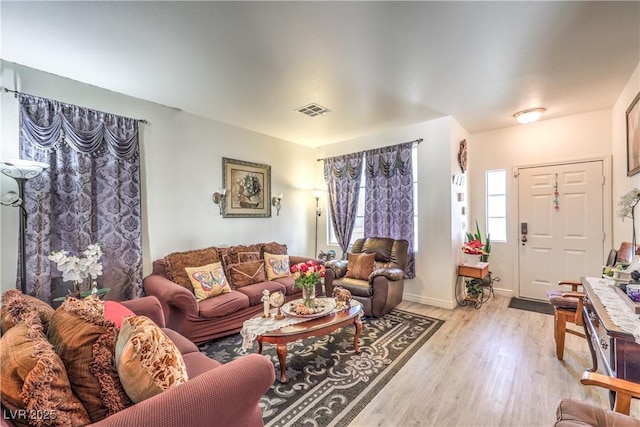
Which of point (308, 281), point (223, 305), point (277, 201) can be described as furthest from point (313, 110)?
point (223, 305)

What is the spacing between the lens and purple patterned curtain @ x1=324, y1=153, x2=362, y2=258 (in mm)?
4730

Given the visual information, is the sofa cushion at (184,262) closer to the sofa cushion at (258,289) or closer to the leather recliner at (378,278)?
the sofa cushion at (258,289)

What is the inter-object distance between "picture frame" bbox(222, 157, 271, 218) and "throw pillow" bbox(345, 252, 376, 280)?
1590 mm

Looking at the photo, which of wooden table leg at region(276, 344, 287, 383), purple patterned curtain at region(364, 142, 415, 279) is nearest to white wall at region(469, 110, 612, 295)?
purple patterned curtain at region(364, 142, 415, 279)

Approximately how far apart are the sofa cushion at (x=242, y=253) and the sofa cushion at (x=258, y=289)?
41 cm

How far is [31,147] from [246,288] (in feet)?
7.89

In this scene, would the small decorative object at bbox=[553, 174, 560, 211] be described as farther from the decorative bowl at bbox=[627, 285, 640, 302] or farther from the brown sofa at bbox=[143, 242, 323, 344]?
the brown sofa at bbox=[143, 242, 323, 344]

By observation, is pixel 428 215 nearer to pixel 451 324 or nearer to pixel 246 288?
pixel 451 324

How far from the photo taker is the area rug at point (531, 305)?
3.68 metres

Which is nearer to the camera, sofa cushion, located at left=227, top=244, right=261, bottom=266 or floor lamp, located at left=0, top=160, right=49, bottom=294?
floor lamp, located at left=0, top=160, right=49, bottom=294

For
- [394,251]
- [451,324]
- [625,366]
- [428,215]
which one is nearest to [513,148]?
[428,215]

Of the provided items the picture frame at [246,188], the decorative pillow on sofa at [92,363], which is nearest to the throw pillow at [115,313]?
the decorative pillow on sofa at [92,363]

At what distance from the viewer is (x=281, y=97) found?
3.09 meters

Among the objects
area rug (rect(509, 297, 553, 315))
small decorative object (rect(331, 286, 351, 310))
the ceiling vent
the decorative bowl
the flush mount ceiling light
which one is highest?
the ceiling vent
